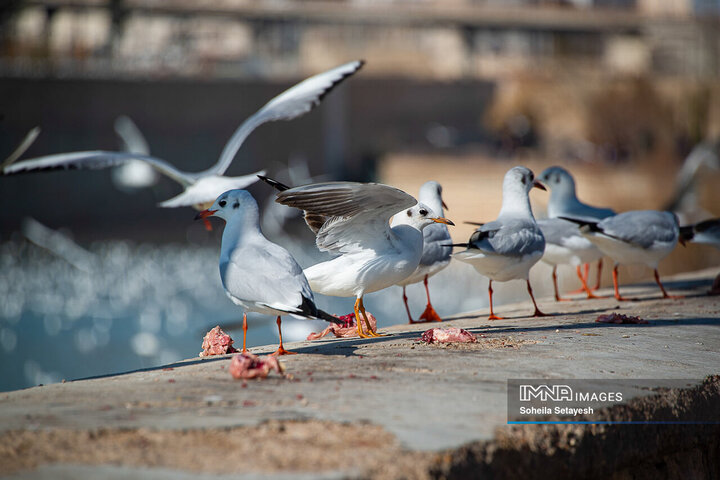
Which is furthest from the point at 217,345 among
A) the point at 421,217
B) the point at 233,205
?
the point at 421,217

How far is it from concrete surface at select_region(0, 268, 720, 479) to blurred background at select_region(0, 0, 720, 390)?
9493 mm

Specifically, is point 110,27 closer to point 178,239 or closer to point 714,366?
point 178,239

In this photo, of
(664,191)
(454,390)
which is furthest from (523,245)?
(664,191)

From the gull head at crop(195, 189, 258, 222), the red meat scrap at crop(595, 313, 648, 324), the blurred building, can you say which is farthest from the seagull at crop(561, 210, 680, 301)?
the blurred building

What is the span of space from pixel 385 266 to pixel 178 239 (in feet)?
57.6

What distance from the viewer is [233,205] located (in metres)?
4.14

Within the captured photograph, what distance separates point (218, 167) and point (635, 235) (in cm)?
342

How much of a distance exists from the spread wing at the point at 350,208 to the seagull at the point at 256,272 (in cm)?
23

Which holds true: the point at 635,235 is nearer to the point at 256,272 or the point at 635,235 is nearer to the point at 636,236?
the point at 636,236

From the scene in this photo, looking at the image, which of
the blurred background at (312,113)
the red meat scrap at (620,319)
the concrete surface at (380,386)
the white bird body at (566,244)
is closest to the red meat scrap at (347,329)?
the concrete surface at (380,386)

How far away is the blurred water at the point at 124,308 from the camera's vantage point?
32.7ft

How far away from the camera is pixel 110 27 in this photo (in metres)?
26.1

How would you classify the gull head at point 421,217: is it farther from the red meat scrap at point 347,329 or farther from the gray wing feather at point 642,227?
the gray wing feather at point 642,227

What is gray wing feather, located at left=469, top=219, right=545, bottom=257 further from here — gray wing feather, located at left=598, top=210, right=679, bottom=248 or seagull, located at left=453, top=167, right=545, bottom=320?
gray wing feather, located at left=598, top=210, right=679, bottom=248
